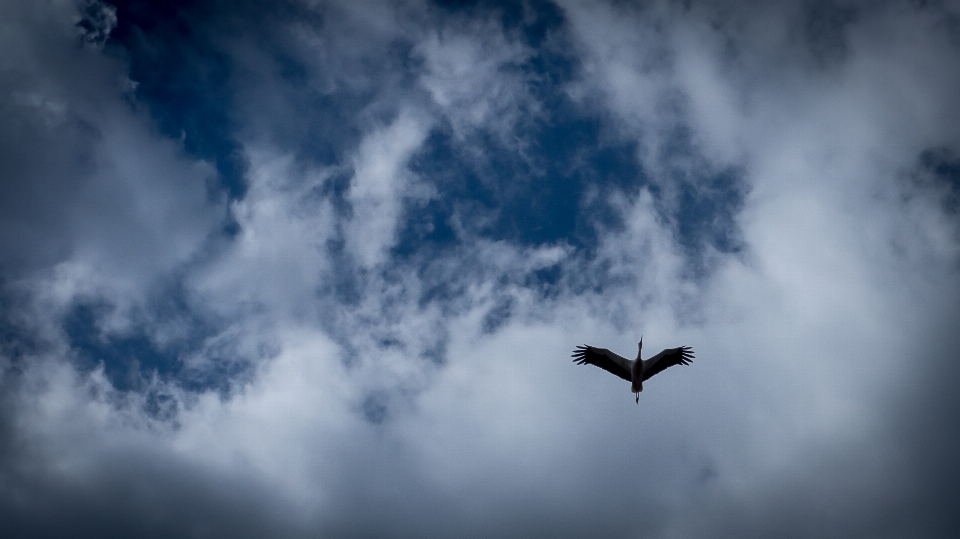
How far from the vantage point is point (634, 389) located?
83250mm

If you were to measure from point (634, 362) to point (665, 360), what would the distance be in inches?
118

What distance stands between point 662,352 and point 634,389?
4.25 m

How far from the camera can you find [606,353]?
8412cm

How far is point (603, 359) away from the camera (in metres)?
84.5

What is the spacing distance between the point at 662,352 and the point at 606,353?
5.10 meters

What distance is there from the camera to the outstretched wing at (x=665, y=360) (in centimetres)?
8275

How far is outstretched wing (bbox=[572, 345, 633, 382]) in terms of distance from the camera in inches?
3305

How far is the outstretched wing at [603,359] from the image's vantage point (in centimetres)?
8394

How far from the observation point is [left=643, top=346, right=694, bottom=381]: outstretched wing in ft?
271

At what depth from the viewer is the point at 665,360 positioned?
83.3 meters

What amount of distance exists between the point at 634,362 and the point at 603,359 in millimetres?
3128

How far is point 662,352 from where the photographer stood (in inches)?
3270

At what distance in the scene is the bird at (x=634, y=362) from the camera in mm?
82812

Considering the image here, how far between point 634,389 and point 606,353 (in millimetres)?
4142
